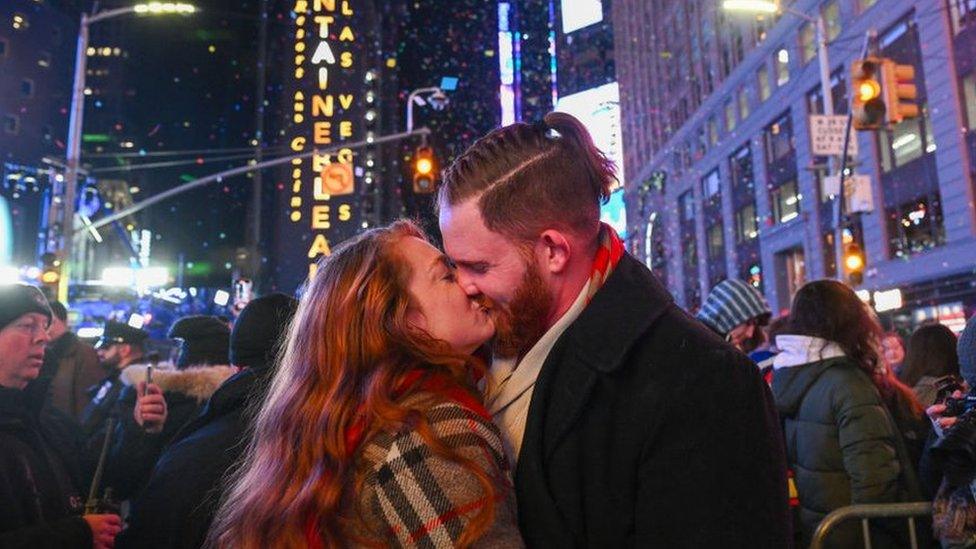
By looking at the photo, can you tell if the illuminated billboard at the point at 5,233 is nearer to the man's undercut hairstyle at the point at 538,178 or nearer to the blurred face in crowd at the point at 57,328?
the blurred face in crowd at the point at 57,328

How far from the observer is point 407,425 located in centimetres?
191

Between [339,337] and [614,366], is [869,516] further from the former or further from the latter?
[339,337]

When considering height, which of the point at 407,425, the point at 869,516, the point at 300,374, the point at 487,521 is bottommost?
the point at 869,516

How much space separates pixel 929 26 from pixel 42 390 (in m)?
28.4

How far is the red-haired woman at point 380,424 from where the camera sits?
184 centimetres

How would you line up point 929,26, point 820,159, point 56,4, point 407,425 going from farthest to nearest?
point 56,4 → point 820,159 → point 929,26 → point 407,425

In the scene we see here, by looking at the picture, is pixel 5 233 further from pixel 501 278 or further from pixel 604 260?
pixel 604 260

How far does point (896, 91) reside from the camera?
13.3 metres

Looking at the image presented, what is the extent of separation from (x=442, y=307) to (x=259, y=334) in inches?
76.4

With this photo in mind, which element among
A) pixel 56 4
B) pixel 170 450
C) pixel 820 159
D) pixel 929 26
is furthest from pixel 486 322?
pixel 56 4

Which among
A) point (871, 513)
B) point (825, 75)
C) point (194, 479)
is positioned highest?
point (825, 75)

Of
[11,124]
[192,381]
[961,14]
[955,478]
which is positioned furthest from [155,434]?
[11,124]

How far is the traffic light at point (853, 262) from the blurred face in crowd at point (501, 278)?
56.0 feet

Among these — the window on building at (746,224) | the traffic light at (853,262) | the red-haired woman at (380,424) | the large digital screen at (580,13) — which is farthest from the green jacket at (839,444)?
the large digital screen at (580,13)
